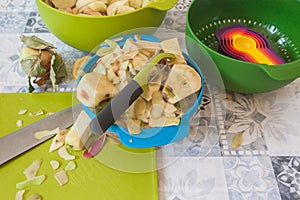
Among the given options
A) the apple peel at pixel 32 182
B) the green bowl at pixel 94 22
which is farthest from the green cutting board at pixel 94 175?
the green bowl at pixel 94 22

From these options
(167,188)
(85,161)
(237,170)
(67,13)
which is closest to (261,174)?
(237,170)

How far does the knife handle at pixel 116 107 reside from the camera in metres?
0.52

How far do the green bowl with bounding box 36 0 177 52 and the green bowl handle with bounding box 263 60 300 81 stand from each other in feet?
0.69

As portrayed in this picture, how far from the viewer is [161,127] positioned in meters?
0.55

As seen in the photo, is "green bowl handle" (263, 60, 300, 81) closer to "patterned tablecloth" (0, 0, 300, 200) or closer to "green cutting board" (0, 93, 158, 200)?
"patterned tablecloth" (0, 0, 300, 200)

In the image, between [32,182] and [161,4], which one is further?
[161,4]

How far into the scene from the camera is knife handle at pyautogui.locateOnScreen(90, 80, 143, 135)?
20.4 inches

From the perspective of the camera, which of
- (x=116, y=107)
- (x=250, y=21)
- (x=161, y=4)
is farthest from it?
(x=250, y=21)

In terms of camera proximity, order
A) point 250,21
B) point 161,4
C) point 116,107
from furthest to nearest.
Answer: point 250,21 < point 161,4 < point 116,107

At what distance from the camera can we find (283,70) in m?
0.56

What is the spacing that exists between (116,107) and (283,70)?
25cm

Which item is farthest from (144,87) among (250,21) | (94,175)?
(250,21)

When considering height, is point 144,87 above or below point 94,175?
above

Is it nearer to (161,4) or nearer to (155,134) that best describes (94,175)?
(155,134)
